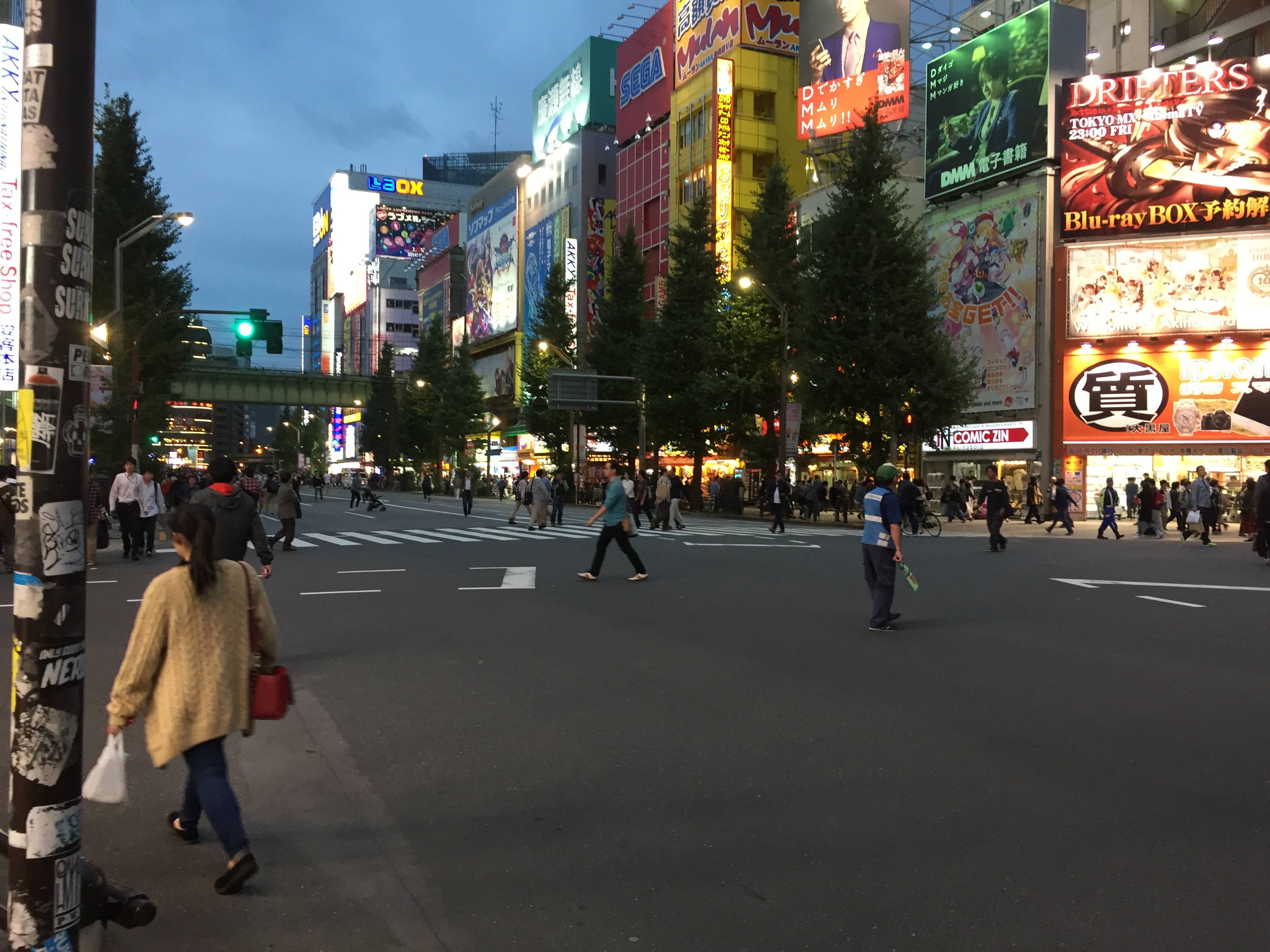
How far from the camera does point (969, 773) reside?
527 centimetres

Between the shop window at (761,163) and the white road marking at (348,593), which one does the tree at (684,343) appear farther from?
the white road marking at (348,593)

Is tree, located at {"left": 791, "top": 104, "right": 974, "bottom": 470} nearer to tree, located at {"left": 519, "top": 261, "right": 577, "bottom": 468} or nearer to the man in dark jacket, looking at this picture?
tree, located at {"left": 519, "top": 261, "right": 577, "bottom": 468}

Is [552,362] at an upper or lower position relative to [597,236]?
lower

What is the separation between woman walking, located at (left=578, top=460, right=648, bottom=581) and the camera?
14.2 meters

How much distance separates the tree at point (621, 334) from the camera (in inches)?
1895

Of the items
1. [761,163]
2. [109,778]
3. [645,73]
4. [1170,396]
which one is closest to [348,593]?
[109,778]

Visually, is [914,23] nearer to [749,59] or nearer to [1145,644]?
[749,59]

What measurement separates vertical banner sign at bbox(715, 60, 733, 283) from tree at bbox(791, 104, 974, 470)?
18471 mm

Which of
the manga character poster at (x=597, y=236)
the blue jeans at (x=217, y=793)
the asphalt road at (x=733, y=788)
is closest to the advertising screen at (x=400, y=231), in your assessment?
the manga character poster at (x=597, y=236)

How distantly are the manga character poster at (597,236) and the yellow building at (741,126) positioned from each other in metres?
14.3

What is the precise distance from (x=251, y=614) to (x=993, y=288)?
130 ft

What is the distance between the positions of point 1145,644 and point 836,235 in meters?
25.9

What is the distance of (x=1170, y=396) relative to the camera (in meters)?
36.4

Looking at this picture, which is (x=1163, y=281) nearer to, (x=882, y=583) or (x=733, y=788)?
(x=882, y=583)
